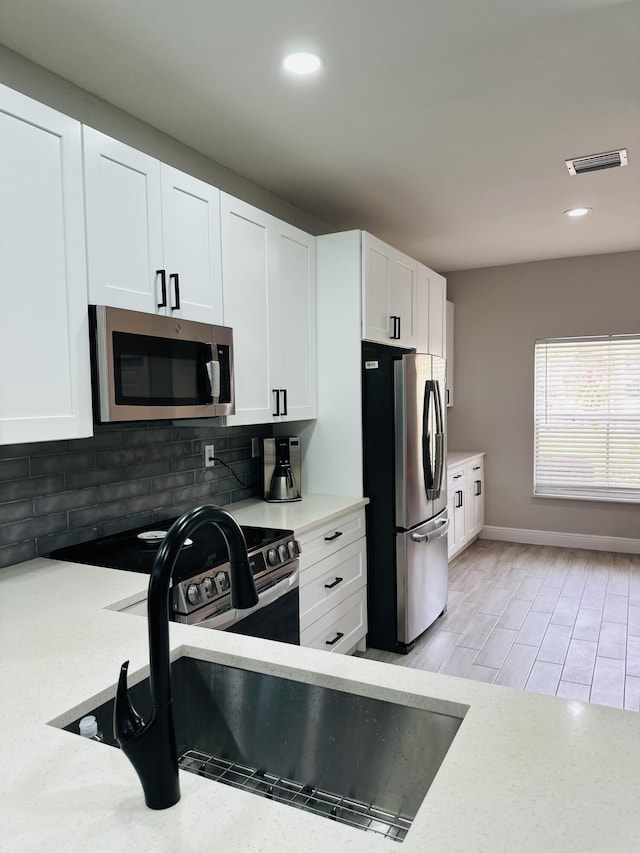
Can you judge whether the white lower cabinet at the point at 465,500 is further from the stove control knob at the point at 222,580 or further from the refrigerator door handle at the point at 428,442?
the stove control knob at the point at 222,580

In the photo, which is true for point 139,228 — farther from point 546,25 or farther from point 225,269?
point 546,25

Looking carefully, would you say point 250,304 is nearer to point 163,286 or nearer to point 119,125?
point 163,286

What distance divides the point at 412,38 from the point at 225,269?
1.12 metres

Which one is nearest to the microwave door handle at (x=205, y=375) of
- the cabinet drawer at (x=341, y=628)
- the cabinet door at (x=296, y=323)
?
the cabinet door at (x=296, y=323)

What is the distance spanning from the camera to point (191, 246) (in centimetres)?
240

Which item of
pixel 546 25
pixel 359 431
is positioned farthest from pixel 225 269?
pixel 546 25

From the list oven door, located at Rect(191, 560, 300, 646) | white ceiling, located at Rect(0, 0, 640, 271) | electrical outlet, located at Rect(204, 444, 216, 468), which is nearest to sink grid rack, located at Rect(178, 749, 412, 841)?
oven door, located at Rect(191, 560, 300, 646)

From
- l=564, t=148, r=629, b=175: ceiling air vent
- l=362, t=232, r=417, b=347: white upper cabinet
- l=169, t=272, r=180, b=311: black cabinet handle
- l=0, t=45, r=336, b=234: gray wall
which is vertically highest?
l=564, t=148, r=629, b=175: ceiling air vent

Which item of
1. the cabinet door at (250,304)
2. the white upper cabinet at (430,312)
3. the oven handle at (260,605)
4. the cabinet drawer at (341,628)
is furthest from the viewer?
the white upper cabinet at (430,312)

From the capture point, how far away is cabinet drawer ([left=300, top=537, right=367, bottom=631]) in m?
2.71

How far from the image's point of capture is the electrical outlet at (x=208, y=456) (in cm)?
301

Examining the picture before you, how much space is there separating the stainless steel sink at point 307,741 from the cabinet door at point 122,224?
1.29 meters

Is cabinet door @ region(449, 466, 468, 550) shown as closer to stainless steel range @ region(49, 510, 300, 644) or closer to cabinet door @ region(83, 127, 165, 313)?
stainless steel range @ region(49, 510, 300, 644)

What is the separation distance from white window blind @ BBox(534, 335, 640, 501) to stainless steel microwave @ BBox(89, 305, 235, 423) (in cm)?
398
